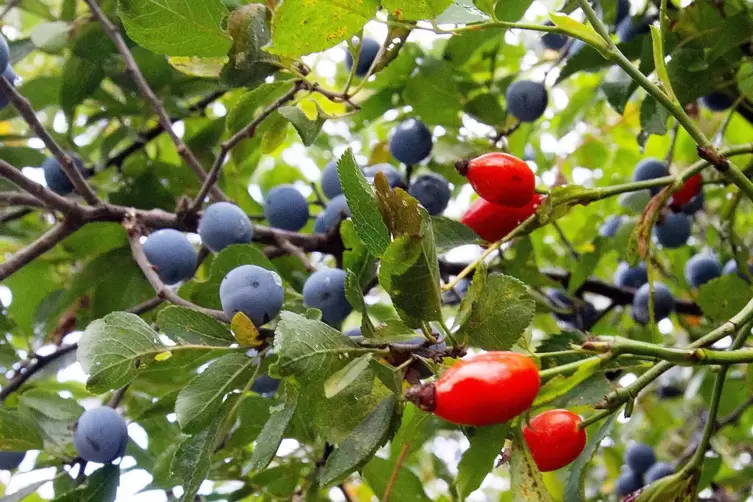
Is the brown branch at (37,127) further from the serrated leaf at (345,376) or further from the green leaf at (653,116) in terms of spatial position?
the green leaf at (653,116)

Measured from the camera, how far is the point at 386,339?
680 mm

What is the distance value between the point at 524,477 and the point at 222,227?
613 mm

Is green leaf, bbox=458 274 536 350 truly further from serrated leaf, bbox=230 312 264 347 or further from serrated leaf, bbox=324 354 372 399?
serrated leaf, bbox=230 312 264 347

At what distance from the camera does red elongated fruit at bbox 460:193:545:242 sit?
86 cm

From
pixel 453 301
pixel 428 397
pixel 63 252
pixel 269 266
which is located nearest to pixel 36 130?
pixel 269 266

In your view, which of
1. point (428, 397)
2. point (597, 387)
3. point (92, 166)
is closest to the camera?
point (428, 397)

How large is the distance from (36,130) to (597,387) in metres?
0.78


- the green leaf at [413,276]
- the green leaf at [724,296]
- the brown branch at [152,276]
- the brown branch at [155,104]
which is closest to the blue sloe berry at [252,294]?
the brown branch at [152,276]

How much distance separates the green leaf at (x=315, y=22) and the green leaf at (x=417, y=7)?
17mm

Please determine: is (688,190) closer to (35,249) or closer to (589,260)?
(589,260)

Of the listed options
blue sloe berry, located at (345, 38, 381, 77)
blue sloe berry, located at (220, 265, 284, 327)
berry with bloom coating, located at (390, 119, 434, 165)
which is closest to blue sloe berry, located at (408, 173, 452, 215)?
berry with bloom coating, located at (390, 119, 434, 165)

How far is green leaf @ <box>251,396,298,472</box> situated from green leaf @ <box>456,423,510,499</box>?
0.57 ft

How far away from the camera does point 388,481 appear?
3.48 feet

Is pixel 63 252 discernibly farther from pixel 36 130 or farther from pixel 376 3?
pixel 376 3
